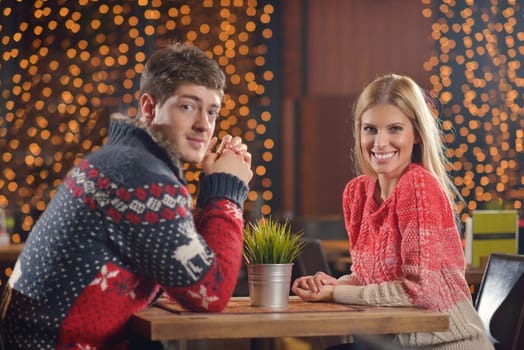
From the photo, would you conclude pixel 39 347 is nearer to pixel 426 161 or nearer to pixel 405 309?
pixel 405 309

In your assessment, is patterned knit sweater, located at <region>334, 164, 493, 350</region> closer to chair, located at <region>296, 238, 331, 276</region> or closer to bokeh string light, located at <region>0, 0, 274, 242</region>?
chair, located at <region>296, 238, 331, 276</region>

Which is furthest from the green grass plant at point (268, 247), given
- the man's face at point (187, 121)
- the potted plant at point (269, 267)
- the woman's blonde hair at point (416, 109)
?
the woman's blonde hair at point (416, 109)

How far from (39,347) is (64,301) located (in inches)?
4.7

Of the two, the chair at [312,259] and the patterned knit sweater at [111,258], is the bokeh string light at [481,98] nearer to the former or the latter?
the chair at [312,259]

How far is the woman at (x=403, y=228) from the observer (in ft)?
7.06

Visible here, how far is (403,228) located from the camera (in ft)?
7.26

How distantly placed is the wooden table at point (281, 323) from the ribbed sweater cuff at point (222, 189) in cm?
27

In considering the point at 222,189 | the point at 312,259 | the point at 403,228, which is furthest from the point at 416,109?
the point at 312,259

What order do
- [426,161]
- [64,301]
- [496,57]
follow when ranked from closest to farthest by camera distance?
[64,301], [426,161], [496,57]

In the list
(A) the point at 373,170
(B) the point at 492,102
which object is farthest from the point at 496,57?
(A) the point at 373,170

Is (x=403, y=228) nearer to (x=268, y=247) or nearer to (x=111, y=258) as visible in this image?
(x=268, y=247)

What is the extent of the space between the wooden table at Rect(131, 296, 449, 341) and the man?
0.20 feet

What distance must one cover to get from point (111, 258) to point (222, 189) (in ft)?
1.01

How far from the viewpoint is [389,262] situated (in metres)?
2.24
